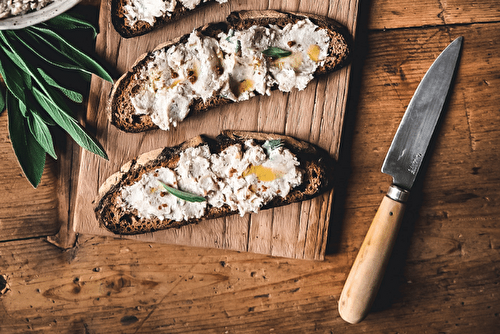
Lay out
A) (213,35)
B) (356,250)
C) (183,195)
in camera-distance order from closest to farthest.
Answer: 1. (183,195)
2. (213,35)
3. (356,250)

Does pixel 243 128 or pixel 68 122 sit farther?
pixel 243 128

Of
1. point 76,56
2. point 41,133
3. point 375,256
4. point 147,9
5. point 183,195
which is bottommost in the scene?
point 375,256

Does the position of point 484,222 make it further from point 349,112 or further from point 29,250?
point 29,250

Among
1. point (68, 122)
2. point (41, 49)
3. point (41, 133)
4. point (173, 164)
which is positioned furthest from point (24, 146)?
point (173, 164)

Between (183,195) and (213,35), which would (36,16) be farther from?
(183,195)

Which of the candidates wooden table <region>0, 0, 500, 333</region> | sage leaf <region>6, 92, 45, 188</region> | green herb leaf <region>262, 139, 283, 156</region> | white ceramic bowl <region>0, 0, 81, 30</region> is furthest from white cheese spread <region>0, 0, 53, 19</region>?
green herb leaf <region>262, 139, 283, 156</region>

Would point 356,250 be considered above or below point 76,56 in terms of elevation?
below

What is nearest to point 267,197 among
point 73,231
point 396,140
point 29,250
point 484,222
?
point 396,140

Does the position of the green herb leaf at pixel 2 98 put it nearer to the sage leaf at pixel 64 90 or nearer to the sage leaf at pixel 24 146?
the sage leaf at pixel 24 146

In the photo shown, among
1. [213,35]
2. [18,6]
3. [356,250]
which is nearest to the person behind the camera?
[18,6]
